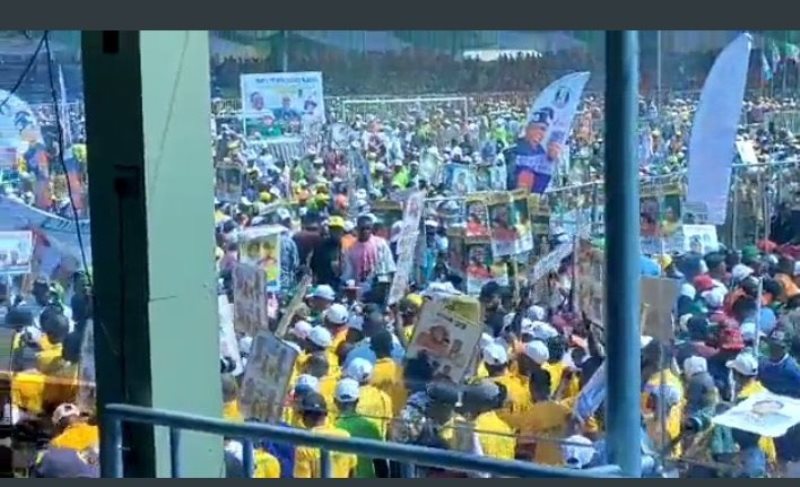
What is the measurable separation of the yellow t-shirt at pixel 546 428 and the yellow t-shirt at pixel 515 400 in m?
0.04

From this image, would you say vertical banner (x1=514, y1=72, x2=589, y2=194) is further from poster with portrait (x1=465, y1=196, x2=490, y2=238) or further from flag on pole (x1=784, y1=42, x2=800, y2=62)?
flag on pole (x1=784, y1=42, x2=800, y2=62)

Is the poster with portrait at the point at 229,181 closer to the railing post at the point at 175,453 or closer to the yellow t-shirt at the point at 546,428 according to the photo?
the yellow t-shirt at the point at 546,428

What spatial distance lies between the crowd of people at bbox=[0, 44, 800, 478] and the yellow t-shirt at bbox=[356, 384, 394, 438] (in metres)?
0.01

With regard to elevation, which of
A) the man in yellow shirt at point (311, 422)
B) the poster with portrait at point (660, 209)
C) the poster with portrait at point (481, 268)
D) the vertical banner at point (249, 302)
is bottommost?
the man in yellow shirt at point (311, 422)

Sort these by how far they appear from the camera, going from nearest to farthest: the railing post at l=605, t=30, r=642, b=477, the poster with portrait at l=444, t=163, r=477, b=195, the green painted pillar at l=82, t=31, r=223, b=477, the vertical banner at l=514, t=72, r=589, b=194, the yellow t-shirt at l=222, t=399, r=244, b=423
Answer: the railing post at l=605, t=30, r=642, b=477, the green painted pillar at l=82, t=31, r=223, b=477, the yellow t-shirt at l=222, t=399, r=244, b=423, the vertical banner at l=514, t=72, r=589, b=194, the poster with portrait at l=444, t=163, r=477, b=195

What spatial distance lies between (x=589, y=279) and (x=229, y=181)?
302 centimetres

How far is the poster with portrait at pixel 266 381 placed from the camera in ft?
11.8

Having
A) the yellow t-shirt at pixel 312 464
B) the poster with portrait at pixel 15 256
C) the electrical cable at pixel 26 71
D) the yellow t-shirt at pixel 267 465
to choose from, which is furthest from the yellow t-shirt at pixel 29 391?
the yellow t-shirt at pixel 312 464

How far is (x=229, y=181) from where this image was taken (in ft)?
26.0

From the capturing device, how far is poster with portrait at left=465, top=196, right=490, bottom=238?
707 centimetres

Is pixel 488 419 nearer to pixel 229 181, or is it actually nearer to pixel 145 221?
pixel 145 221

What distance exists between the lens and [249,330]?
4.82 m

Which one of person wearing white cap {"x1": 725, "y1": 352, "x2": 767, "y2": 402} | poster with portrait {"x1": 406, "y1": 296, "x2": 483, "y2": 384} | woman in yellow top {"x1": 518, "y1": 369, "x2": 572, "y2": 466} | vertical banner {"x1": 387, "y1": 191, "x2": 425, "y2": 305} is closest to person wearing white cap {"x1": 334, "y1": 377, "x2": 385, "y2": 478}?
poster with portrait {"x1": 406, "y1": 296, "x2": 483, "y2": 384}

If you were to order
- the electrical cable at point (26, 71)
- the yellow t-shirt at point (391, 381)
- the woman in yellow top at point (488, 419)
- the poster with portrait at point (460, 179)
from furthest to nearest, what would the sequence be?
the poster with portrait at point (460, 179)
the yellow t-shirt at point (391, 381)
the woman in yellow top at point (488, 419)
the electrical cable at point (26, 71)
